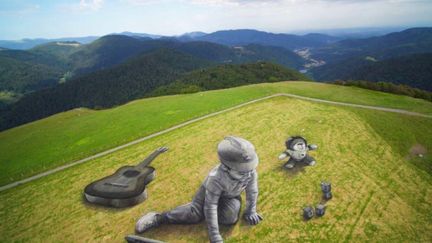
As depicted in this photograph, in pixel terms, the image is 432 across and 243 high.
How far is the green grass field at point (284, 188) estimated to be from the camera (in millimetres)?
13641

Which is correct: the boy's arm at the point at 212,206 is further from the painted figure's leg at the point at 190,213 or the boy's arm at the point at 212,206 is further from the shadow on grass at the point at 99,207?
the shadow on grass at the point at 99,207

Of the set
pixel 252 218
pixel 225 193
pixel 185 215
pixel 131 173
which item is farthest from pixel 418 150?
pixel 131 173

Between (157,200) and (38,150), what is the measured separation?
82.3 feet

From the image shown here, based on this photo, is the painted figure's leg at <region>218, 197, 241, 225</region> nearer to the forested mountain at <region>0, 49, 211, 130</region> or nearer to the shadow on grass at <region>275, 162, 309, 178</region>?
the shadow on grass at <region>275, 162, 309, 178</region>

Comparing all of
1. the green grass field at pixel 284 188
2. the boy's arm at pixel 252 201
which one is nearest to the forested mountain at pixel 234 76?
the green grass field at pixel 284 188

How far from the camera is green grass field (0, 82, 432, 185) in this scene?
95.8 feet

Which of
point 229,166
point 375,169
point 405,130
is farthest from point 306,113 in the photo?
point 229,166

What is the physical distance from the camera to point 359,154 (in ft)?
70.1

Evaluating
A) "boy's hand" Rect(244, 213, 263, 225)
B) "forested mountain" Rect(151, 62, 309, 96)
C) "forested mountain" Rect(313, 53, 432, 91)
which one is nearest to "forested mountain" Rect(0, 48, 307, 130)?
"forested mountain" Rect(151, 62, 309, 96)

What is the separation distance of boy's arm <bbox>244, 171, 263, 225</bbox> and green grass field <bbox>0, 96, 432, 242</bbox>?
512 mm

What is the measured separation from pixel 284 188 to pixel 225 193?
739cm

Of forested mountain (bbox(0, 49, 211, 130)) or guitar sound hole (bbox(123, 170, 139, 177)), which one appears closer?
guitar sound hole (bbox(123, 170, 139, 177))

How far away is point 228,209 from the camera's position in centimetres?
1219

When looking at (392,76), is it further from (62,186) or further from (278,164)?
(62,186)
